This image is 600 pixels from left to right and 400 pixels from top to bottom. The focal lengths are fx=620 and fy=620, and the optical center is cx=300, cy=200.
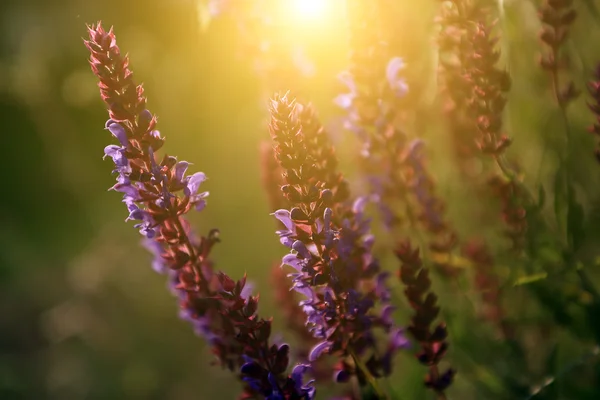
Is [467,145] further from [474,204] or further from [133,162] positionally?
[133,162]

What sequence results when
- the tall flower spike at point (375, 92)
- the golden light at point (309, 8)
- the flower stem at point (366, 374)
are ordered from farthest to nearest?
the golden light at point (309, 8) → the tall flower spike at point (375, 92) → the flower stem at point (366, 374)

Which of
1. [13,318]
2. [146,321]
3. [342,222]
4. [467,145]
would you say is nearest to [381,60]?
[467,145]

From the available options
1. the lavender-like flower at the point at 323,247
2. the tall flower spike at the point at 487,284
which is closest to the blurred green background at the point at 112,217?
the tall flower spike at the point at 487,284

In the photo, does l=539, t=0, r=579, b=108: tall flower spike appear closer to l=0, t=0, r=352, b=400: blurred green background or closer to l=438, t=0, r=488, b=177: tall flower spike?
l=438, t=0, r=488, b=177: tall flower spike

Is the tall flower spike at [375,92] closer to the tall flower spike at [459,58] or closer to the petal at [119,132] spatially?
the tall flower spike at [459,58]

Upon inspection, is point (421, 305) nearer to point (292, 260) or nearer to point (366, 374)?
point (366, 374)

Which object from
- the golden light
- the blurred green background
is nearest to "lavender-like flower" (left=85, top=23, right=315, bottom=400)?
the golden light
